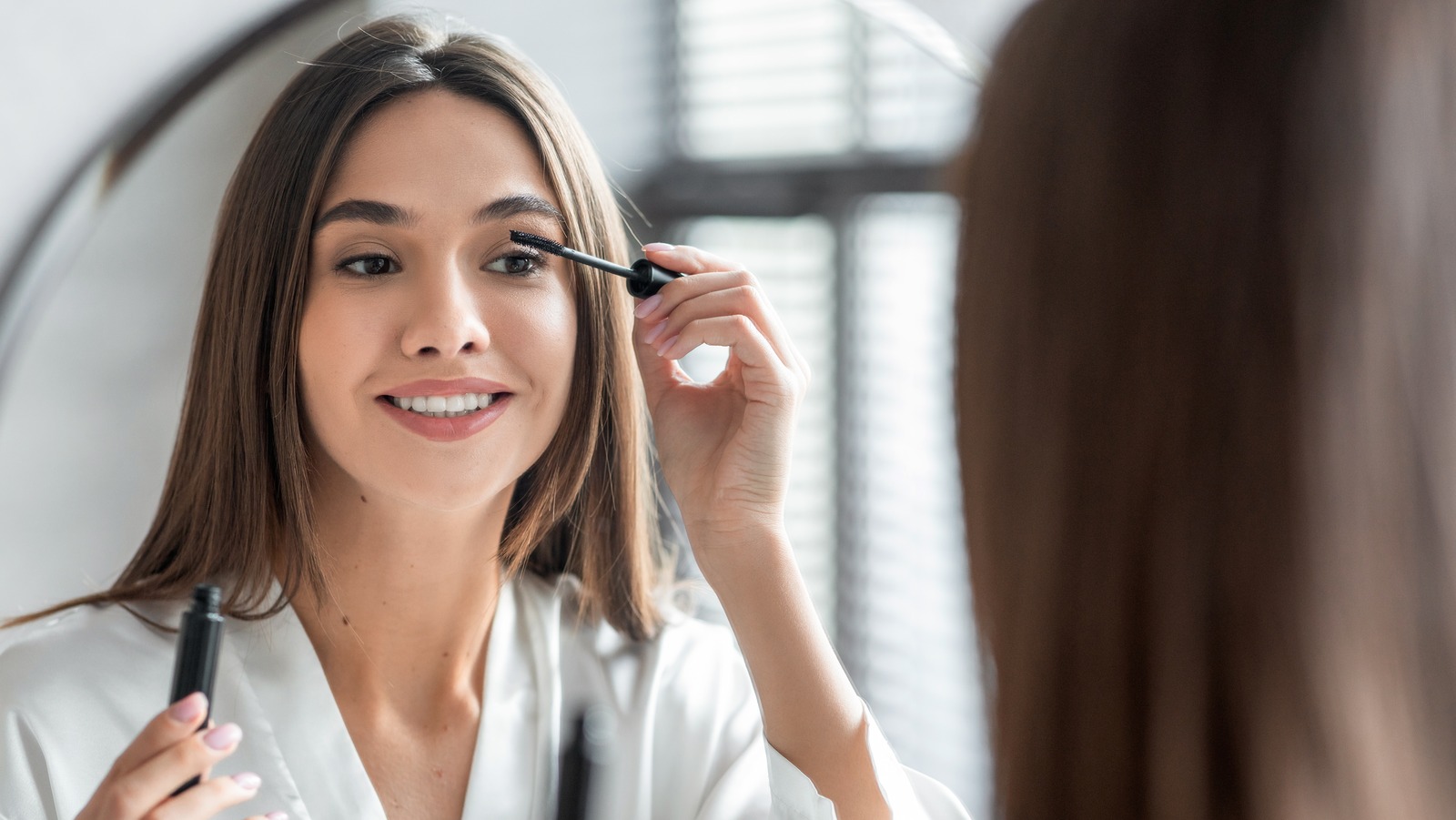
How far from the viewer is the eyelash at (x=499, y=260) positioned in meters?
0.47

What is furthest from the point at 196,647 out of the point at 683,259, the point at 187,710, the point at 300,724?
the point at 683,259

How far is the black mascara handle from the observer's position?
496 millimetres

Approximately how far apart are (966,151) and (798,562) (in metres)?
0.30

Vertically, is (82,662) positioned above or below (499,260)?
below

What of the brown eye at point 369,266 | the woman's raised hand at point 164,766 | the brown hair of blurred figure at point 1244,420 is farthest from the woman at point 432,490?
the brown hair of blurred figure at point 1244,420

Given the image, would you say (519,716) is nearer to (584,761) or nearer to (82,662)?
→ (584,761)

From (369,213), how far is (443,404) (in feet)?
0.31

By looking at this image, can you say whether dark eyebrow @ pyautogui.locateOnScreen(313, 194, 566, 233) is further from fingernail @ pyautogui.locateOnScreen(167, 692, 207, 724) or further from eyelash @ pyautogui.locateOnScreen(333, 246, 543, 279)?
fingernail @ pyautogui.locateOnScreen(167, 692, 207, 724)

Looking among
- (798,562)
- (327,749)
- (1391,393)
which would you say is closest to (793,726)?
(798,562)

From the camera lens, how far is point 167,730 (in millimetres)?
339

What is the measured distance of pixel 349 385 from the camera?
1.59 feet

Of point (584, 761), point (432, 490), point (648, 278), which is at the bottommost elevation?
point (584, 761)

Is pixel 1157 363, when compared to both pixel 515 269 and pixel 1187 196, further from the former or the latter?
pixel 515 269

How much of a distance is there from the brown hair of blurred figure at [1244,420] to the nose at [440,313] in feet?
0.92
